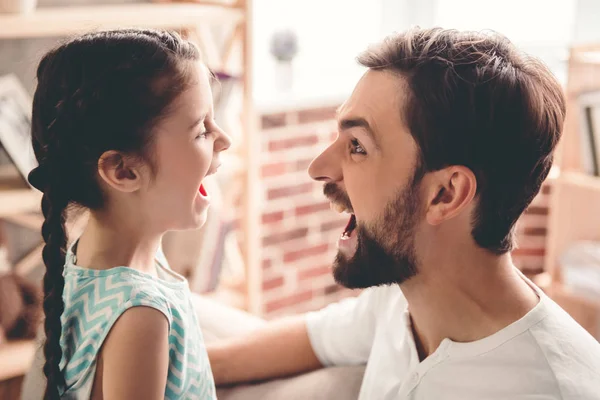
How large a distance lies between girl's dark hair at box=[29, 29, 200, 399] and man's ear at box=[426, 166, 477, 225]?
1.50ft

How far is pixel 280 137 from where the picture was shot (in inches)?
125

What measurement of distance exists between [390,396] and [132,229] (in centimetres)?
55

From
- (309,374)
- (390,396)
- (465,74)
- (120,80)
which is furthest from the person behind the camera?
(309,374)

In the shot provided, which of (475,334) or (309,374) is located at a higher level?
(475,334)

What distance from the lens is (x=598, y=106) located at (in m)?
2.67

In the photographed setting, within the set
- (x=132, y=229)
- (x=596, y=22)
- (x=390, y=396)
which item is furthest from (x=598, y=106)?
(x=132, y=229)

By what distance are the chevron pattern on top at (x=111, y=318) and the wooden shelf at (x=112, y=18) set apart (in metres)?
0.99

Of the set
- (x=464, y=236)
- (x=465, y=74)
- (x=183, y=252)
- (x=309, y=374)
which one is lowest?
(x=183, y=252)

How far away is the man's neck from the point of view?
3.87 feet

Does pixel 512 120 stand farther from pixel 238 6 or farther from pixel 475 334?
pixel 238 6

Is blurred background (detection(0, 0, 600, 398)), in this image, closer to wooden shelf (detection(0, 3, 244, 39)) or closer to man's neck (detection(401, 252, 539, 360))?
wooden shelf (detection(0, 3, 244, 39))

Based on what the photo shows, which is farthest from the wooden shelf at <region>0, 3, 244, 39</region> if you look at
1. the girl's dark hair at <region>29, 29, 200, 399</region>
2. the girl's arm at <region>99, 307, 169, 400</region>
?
the girl's arm at <region>99, 307, 169, 400</region>

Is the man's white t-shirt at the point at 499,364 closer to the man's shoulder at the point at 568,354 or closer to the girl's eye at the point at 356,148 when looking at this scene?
the man's shoulder at the point at 568,354

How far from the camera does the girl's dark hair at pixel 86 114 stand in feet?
3.43
